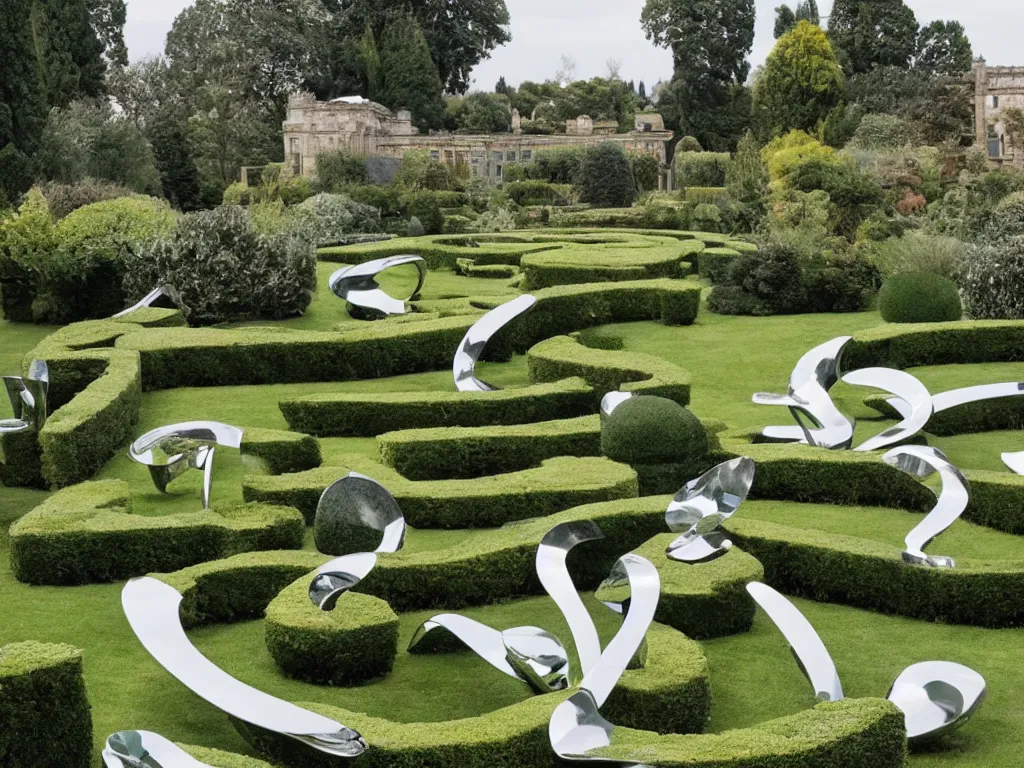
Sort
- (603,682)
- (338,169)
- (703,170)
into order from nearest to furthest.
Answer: (603,682)
(338,169)
(703,170)

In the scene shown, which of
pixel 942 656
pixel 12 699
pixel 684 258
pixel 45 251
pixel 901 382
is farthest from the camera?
pixel 684 258

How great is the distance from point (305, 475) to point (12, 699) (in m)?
5.77

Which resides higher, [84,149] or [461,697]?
[84,149]

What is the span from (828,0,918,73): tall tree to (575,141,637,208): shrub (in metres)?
24.3

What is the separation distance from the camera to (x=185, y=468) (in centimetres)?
1413

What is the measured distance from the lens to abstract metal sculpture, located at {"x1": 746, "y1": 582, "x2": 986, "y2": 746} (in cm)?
848

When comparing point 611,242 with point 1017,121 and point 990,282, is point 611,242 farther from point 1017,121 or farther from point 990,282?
point 1017,121

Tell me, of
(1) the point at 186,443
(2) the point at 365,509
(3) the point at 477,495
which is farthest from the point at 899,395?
(1) the point at 186,443

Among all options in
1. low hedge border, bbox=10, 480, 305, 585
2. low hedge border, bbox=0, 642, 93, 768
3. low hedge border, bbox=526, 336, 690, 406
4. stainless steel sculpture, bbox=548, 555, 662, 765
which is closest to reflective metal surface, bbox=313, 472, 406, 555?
low hedge border, bbox=10, 480, 305, 585

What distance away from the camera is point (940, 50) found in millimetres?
73688

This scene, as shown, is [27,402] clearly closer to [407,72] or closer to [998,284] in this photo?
[998,284]

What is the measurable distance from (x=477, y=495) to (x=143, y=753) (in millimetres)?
6086

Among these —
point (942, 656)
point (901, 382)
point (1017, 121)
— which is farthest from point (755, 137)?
point (942, 656)

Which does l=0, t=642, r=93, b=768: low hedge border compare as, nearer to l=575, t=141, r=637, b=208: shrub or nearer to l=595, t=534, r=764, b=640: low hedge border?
l=595, t=534, r=764, b=640: low hedge border
